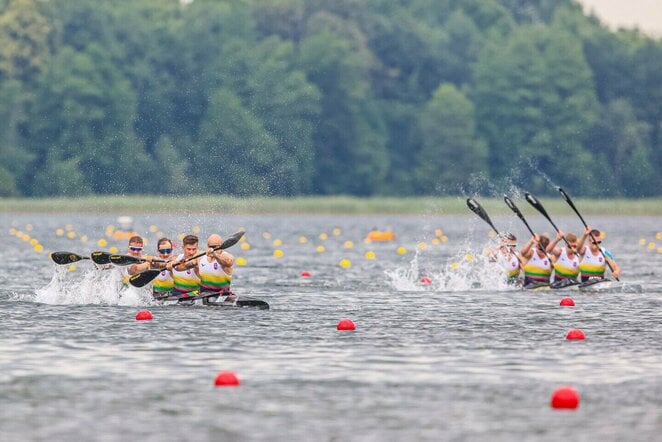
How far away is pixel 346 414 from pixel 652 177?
103152 mm

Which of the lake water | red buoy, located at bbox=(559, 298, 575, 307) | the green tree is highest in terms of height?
the green tree

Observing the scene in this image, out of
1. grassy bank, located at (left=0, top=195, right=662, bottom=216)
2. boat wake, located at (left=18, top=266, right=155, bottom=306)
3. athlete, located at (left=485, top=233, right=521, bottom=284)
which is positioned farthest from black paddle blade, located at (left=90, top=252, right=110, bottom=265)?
grassy bank, located at (left=0, top=195, right=662, bottom=216)

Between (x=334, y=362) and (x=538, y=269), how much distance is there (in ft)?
42.1

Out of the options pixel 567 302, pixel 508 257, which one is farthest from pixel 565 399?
pixel 508 257

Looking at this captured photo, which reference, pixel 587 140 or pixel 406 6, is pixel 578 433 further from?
pixel 406 6

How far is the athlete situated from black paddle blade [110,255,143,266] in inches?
335

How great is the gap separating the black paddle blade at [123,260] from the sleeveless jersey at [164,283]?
1.77ft

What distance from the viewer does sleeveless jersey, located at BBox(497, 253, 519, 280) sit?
31688 millimetres

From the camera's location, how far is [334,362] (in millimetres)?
19172

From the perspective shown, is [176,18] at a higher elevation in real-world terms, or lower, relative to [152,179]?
higher

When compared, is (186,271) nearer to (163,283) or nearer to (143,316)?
(163,283)

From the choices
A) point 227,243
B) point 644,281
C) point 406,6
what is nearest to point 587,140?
point 406,6

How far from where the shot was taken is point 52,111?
4242 inches

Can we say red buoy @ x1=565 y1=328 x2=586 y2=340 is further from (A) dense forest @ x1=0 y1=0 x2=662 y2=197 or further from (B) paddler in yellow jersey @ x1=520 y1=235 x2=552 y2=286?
(A) dense forest @ x1=0 y1=0 x2=662 y2=197
